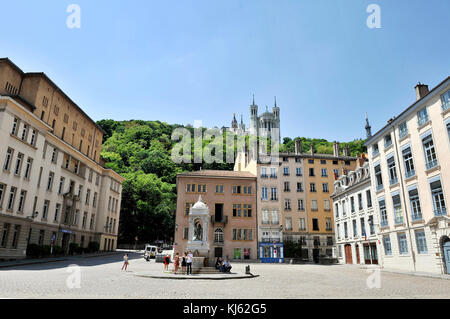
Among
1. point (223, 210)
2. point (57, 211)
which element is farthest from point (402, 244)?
point (57, 211)

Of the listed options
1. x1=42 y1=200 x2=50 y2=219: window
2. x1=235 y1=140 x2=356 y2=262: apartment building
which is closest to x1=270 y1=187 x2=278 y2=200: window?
x1=235 y1=140 x2=356 y2=262: apartment building

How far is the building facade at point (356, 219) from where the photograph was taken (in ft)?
113

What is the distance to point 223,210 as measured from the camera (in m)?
44.2

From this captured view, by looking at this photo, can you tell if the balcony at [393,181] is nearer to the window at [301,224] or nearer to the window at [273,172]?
the window at [301,224]

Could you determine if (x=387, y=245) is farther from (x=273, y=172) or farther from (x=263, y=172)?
(x=263, y=172)

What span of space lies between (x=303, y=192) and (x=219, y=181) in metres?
14.1

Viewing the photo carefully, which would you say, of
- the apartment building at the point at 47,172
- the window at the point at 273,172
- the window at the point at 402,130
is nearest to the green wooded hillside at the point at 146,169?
the apartment building at the point at 47,172

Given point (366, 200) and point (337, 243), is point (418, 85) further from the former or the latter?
point (337, 243)

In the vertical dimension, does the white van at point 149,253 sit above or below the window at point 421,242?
below

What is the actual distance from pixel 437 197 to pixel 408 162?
457cm

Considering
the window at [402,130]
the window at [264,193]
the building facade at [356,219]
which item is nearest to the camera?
the window at [402,130]

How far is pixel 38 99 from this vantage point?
34.0 metres


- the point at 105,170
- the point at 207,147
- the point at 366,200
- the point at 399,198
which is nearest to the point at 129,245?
the point at 105,170

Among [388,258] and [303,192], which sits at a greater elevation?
[303,192]
